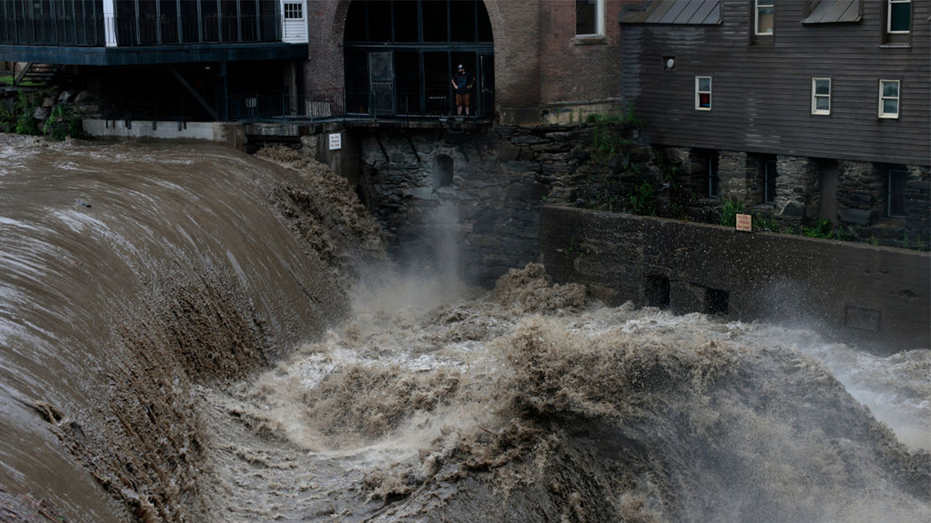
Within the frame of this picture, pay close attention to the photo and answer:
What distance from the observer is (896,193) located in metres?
21.2

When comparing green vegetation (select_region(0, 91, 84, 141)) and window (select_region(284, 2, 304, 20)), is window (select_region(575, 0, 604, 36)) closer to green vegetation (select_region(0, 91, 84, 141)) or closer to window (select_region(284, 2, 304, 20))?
window (select_region(284, 2, 304, 20))

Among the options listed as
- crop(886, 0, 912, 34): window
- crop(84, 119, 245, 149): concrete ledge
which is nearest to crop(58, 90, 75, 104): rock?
crop(84, 119, 245, 149): concrete ledge

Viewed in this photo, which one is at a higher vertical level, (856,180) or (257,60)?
(257,60)

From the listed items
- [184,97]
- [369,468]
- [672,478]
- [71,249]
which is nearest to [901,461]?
[672,478]

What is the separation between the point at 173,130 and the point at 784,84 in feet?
40.2

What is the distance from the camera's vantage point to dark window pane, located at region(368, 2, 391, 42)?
2520 cm

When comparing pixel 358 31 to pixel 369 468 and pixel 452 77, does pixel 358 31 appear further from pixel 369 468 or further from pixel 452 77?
pixel 369 468

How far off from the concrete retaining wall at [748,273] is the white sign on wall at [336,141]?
4592mm

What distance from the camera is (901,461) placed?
14016 millimetres

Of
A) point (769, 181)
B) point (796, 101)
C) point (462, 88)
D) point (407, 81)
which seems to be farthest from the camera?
point (407, 81)

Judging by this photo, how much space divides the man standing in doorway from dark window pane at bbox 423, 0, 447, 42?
39.9 inches

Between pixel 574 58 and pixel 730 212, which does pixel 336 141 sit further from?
pixel 730 212

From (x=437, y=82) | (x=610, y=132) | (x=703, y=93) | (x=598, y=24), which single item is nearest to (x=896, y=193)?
(x=703, y=93)

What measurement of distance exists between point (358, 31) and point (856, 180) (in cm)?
1099
